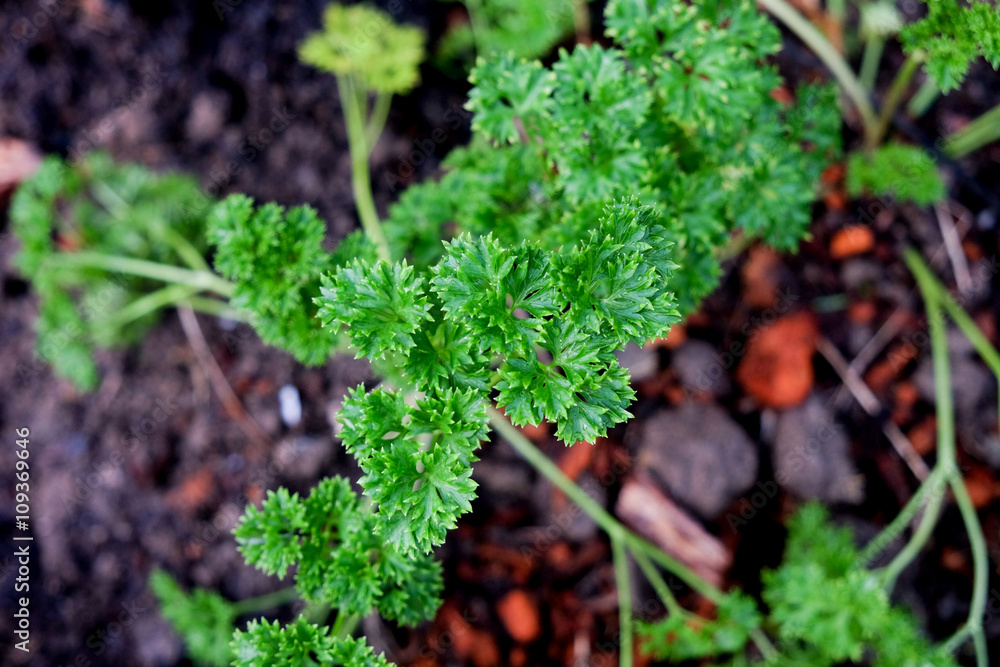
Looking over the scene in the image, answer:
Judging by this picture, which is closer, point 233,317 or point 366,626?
point 366,626

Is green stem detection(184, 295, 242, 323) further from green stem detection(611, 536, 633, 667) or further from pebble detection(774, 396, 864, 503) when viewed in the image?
pebble detection(774, 396, 864, 503)

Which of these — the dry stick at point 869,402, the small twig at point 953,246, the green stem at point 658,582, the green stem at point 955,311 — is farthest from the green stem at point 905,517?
the small twig at point 953,246

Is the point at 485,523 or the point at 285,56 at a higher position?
the point at 285,56

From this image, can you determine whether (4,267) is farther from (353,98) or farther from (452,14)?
(452,14)

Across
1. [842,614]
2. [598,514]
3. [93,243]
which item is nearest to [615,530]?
[598,514]

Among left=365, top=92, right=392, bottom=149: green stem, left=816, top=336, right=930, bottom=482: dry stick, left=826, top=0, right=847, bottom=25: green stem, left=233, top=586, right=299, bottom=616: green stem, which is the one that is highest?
left=826, top=0, right=847, bottom=25: green stem

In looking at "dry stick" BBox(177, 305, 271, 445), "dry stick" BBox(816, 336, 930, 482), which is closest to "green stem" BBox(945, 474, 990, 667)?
"dry stick" BBox(816, 336, 930, 482)

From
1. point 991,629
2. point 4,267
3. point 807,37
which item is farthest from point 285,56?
point 991,629
